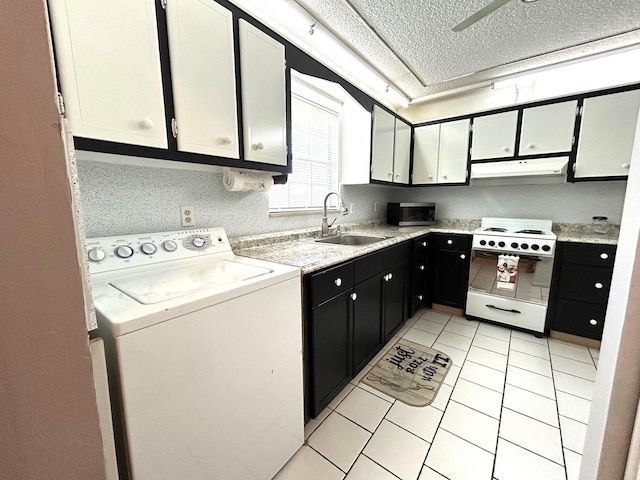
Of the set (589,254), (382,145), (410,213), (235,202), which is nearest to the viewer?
(235,202)

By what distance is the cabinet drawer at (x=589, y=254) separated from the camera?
2129 mm

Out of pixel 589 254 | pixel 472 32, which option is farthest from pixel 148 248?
pixel 589 254

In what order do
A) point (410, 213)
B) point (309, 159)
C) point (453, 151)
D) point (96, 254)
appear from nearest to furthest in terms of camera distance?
point (96, 254), point (309, 159), point (453, 151), point (410, 213)

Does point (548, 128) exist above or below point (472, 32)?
below

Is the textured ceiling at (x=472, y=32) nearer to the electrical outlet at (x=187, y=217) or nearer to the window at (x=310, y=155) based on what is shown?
the window at (x=310, y=155)

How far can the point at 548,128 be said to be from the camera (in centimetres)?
247

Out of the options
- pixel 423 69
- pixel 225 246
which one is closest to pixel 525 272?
pixel 423 69

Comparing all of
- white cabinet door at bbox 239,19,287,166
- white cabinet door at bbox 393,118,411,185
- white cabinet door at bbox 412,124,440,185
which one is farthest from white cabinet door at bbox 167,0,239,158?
white cabinet door at bbox 412,124,440,185

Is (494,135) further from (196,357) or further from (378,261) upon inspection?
(196,357)

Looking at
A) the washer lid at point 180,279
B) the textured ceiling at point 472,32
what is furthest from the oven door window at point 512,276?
the washer lid at point 180,279

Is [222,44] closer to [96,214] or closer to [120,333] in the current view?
[96,214]

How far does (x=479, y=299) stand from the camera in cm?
271

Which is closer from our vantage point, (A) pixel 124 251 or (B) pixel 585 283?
(A) pixel 124 251

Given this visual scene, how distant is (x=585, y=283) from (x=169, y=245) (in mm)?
3201
